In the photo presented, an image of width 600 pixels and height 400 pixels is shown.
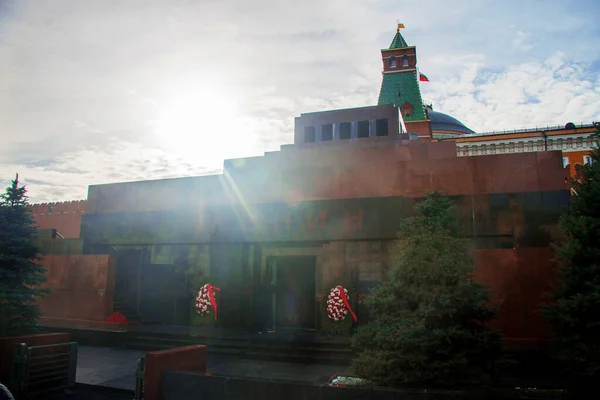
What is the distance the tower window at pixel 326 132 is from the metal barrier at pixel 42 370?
584 inches

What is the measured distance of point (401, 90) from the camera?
48.3 m

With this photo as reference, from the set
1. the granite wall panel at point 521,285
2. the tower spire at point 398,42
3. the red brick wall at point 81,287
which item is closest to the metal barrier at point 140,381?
the granite wall panel at point 521,285

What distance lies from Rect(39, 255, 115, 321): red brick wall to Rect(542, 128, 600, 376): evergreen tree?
13.6m

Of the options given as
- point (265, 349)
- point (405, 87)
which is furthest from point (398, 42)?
point (265, 349)

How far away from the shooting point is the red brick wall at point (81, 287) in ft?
49.2

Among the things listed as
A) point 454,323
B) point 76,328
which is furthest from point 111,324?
point 454,323

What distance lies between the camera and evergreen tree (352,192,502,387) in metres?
6.27

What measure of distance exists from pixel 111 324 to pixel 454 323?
468 inches

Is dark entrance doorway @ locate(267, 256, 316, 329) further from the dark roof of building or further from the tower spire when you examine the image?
the dark roof of building

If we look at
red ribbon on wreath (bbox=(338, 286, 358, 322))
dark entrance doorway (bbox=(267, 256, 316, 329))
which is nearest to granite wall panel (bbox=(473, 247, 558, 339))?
red ribbon on wreath (bbox=(338, 286, 358, 322))

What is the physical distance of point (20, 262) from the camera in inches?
402

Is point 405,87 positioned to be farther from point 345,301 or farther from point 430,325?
point 430,325

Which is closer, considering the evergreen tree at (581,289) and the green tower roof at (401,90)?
the evergreen tree at (581,289)

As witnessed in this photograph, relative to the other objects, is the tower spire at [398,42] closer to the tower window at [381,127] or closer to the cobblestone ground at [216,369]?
the tower window at [381,127]
